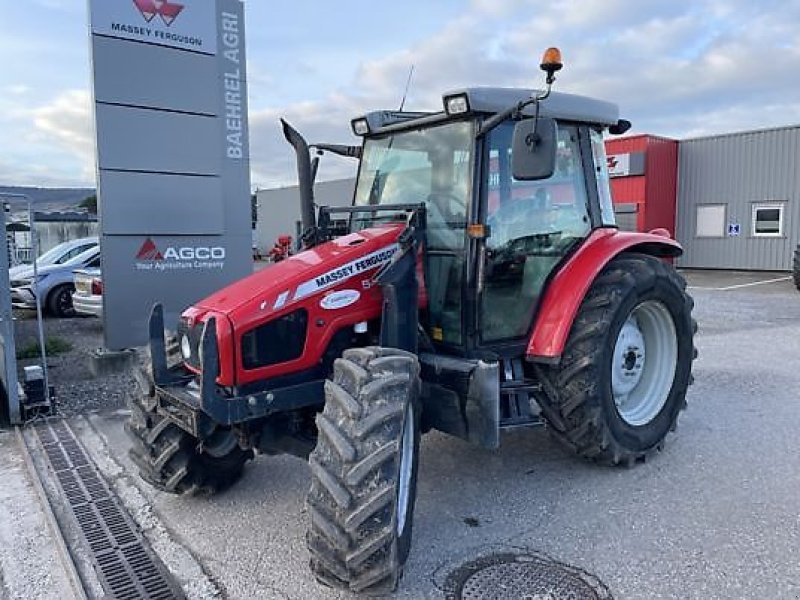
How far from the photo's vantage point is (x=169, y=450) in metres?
3.53

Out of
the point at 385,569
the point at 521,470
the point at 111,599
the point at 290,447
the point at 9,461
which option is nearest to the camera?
the point at 385,569

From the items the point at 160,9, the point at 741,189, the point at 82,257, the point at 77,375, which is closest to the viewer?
the point at 77,375

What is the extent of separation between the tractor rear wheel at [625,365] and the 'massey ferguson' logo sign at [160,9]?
237 inches

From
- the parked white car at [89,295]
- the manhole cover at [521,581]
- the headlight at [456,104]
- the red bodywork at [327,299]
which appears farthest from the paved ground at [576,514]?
the parked white car at [89,295]

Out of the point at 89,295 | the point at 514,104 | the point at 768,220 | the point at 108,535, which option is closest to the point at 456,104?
the point at 514,104

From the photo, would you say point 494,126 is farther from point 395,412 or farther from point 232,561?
point 232,561

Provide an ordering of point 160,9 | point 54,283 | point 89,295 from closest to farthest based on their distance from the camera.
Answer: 1. point 160,9
2. point 89,295
3. point 54,283

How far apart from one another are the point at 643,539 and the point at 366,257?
200 cm

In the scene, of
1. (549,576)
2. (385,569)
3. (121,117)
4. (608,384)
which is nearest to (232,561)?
(385,569)

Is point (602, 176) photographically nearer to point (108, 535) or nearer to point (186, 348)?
point (186, 348)

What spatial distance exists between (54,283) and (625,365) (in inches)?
417

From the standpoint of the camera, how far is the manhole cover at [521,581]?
280 centimetres

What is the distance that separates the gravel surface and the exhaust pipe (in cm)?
153

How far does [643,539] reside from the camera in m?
3.26
